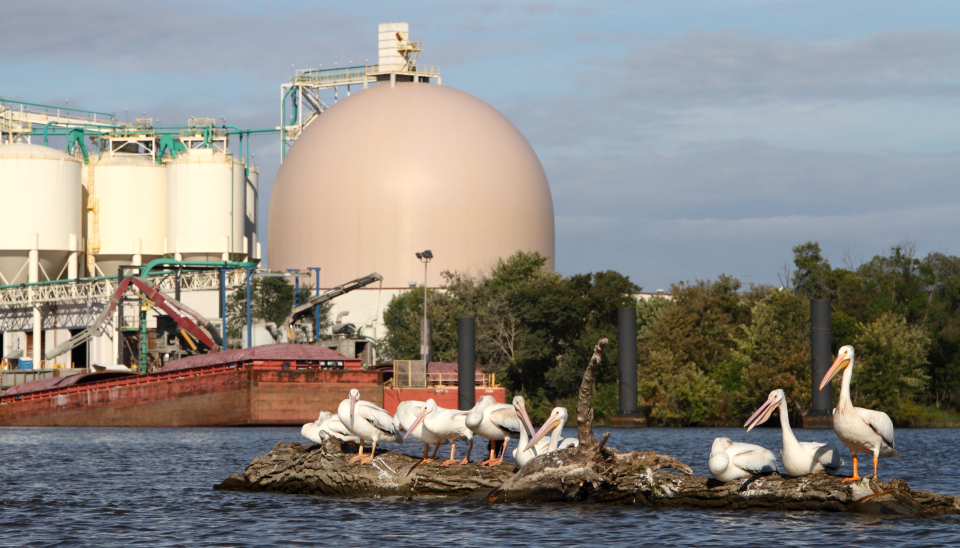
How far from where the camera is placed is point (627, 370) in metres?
60.6

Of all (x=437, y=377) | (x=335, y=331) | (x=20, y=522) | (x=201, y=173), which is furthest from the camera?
(x=201, y=173)

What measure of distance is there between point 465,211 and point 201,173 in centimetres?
2473

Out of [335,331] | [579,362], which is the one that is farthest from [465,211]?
[579,362]

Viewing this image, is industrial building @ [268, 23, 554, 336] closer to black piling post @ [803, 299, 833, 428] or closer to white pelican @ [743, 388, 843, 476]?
black piling post @ [803, 299, 833, 428]

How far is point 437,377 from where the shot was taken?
7169 cm

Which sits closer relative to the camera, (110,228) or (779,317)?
(779,317)

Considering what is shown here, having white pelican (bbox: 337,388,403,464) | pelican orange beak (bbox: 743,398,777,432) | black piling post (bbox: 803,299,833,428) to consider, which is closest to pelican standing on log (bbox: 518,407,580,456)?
white pelican (bbox: 337,388,403,464)

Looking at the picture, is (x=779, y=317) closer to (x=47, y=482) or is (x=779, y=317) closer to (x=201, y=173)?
(x=47, y=482)

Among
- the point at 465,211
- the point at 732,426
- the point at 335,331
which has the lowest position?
the point at 732,426

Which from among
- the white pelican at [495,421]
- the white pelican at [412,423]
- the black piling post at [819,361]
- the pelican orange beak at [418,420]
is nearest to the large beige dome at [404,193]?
the black piling post at [819,361]

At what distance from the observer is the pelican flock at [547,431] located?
1931 centimetres

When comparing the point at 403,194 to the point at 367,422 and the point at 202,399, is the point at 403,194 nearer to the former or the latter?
the point at 202,399

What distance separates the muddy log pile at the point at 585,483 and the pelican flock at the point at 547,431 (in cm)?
29

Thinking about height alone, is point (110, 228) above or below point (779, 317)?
above
